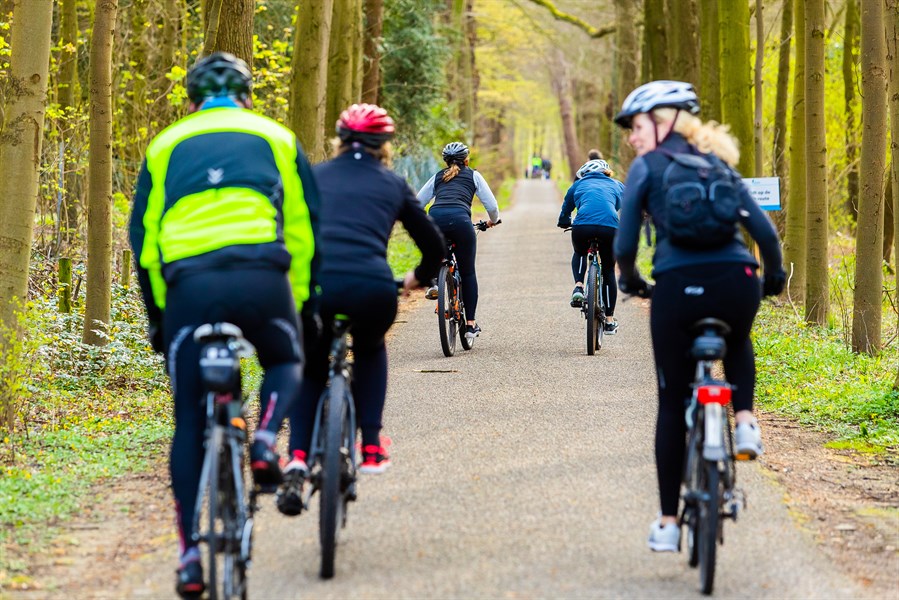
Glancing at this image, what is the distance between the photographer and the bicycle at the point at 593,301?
12047 millimetres

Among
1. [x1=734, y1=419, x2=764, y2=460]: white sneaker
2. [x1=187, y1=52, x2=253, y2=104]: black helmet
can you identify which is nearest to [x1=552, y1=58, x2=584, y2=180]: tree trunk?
[x1=734, y1=419, x2=764, y2=460]: white sneaker

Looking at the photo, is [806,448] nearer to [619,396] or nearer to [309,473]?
→ [619,396]

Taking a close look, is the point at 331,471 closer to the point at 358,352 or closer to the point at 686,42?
the point at 358,352

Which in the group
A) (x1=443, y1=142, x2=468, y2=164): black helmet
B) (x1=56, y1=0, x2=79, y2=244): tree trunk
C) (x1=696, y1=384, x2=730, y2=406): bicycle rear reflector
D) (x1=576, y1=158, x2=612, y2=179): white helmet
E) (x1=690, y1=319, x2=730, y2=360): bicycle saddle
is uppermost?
(x1=56, y1=0, x2=79, y2=244): tree trunk

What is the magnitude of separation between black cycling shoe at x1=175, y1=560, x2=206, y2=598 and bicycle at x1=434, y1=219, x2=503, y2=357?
24.8 ft

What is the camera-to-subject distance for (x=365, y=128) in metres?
5.53

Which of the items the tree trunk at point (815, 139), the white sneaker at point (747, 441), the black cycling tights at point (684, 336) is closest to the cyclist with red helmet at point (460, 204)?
the tree trunk at point (815, 139)

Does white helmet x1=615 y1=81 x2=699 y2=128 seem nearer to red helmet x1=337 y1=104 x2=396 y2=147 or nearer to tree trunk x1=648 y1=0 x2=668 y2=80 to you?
red helmet x1=337 y1=104 x2=396 y2=147

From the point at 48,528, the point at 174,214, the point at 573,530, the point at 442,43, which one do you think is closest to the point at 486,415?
the point at 573,530

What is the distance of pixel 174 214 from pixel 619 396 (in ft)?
20.1

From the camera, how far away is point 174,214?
4.36m

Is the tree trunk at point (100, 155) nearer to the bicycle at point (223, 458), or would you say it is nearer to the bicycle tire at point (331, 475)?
the bicycle tire at point (331, 475)

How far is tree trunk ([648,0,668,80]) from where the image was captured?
2484 centimetres

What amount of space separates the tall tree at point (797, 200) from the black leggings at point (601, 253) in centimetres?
474
